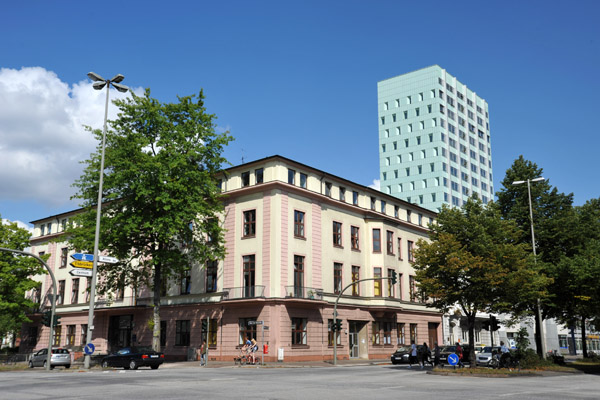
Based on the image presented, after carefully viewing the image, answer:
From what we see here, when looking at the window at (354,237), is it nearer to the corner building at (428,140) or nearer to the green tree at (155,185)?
the green tree at (155,185)

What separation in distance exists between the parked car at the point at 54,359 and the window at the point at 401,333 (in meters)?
27.4

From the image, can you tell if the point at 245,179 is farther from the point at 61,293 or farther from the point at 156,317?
the point at 61,293

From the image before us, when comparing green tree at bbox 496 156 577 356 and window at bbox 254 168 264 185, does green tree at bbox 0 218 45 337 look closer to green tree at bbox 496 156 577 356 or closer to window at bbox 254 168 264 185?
window at bbox 254 168 264 185

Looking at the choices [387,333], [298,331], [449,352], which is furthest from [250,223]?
[449,352]

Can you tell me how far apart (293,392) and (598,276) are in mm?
23463

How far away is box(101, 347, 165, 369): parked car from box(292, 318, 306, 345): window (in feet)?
34.1

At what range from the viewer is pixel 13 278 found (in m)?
50.2

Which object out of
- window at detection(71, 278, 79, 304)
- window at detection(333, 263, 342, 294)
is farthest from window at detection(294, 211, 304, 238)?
window at detection(71, 278, 79, 304)

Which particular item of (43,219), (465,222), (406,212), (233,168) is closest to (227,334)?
(233,168)

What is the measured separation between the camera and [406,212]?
5378 cm

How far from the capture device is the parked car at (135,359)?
3155 centimetres

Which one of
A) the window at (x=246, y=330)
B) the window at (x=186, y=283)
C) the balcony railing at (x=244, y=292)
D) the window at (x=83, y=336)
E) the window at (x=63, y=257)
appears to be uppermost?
the window at (x=63, y=257)

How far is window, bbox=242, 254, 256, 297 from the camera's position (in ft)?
129

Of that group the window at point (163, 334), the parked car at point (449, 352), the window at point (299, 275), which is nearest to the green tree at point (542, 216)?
the parked car at point (449, 352)
